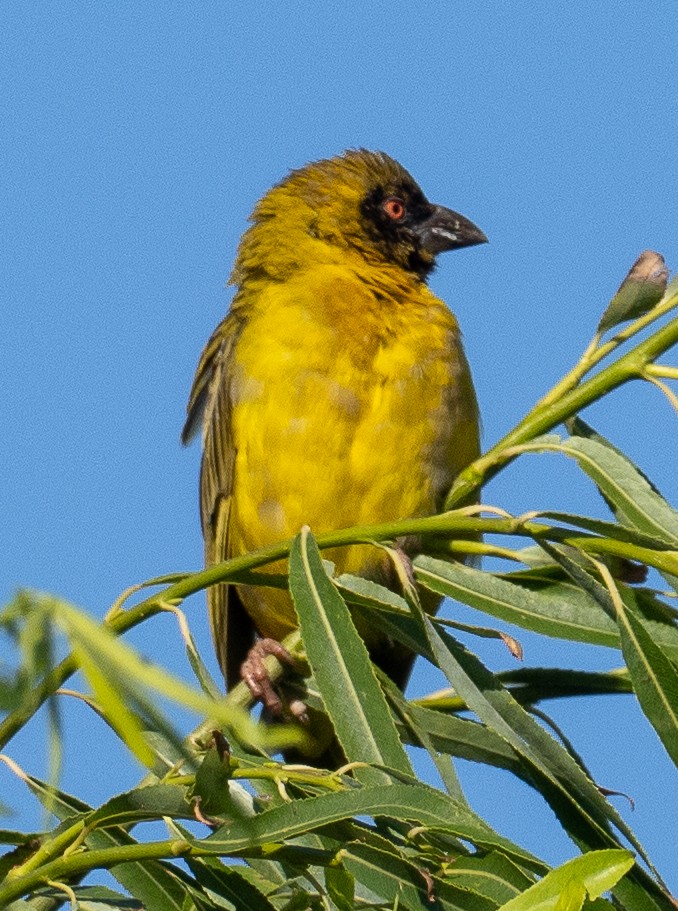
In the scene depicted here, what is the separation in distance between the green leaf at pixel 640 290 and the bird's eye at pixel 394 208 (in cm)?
239

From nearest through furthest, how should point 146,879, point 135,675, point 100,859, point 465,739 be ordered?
1. point 135,675
2. point 100,859
3. point 146,879
4. point 465,739

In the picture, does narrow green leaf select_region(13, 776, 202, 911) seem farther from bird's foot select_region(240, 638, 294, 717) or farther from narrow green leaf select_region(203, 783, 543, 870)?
bird's foot select_region(240, 638, 294, 717)

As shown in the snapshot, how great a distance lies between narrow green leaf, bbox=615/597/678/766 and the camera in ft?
7.41

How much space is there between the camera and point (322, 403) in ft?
13.4

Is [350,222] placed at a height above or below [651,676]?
above

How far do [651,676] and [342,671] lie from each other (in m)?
0.47

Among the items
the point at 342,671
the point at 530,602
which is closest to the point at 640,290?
the point at 530,602

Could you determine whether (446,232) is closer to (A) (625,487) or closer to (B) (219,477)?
(B) (219,477)

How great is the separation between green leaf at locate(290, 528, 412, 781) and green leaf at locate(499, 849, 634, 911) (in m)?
0.52

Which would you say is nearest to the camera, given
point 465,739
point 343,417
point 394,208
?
point 465,739

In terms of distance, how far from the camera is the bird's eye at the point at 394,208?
5195mm

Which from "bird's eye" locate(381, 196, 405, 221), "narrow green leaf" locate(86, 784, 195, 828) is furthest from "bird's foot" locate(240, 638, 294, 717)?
"bird's eye" locate(381, 196, 405, 221)

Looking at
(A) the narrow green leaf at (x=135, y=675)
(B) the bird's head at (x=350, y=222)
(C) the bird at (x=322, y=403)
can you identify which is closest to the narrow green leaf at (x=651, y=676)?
(C) the bird at (x=322, y=403)

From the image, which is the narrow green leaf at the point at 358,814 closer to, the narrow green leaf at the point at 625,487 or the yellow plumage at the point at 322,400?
the narrow green leaf at the point at 625,487
